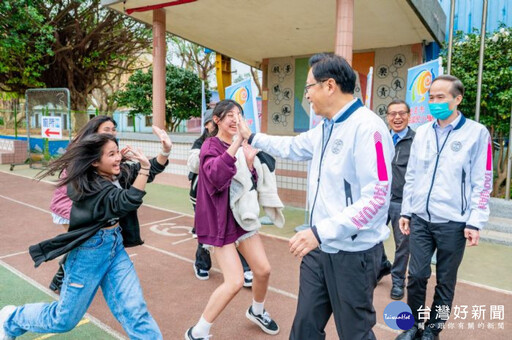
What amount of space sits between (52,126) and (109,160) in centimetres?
1015

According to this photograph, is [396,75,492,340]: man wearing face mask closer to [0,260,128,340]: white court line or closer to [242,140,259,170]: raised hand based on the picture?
[242,140,259,170]: raised hand

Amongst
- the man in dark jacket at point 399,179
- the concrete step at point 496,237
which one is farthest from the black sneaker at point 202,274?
the concrete step at point 496,237

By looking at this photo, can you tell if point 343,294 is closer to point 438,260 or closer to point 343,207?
point 343,207

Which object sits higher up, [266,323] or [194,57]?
[194,57]

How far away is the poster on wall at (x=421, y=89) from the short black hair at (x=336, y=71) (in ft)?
10.7

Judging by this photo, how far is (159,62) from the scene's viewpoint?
8805 millimetres

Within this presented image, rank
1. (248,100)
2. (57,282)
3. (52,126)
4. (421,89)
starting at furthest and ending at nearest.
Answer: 1. (52,126)
2. (248,100)
3. (421,89)
4. (57,282)

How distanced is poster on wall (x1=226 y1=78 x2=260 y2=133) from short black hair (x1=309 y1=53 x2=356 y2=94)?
3641 millimetres

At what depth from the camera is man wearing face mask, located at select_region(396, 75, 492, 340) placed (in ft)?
8.66

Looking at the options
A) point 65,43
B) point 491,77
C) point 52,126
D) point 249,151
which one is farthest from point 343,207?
point 65,43

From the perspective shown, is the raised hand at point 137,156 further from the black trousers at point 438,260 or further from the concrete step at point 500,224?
the concrete step at point 500,224

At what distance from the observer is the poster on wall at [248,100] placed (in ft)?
18.3

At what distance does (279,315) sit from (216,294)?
0.90 meters

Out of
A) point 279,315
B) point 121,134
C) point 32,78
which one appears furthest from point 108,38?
point 279,315
